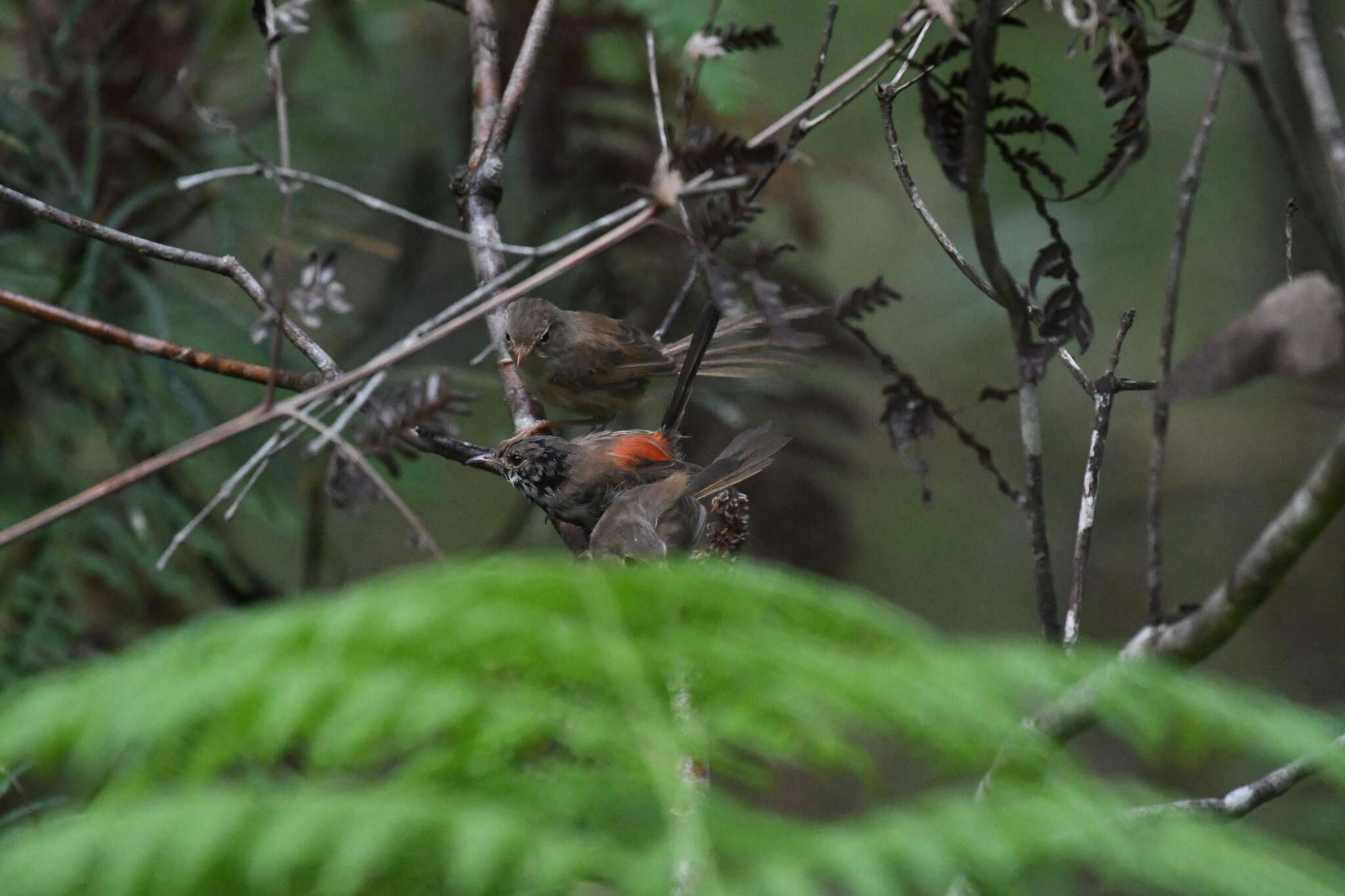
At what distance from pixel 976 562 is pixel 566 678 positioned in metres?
7.14

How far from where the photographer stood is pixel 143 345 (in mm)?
1978

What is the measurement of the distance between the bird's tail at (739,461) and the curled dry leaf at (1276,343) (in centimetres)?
145

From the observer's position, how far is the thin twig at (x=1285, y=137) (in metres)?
1.15

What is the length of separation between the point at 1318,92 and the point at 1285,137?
0.19ft

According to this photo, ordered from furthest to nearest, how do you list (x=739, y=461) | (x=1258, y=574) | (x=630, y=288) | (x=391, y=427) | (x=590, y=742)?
(x=630, y=288)
(x=739, y=461)
(x=391, y=427)
(x=1258, y=574)
(x=590, y=742)

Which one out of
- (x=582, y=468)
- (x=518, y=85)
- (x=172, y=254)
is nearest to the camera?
(x=172, y=254)

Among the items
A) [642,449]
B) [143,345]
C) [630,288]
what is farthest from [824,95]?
[630,288]

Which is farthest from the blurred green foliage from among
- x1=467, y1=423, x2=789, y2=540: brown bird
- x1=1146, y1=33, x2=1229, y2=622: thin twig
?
x1=467, y1=423, x2=789, y2=540: brown bird

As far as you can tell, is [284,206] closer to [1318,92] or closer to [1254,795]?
[1318,92]

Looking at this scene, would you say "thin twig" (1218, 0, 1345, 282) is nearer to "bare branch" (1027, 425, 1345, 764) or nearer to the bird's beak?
"bare branch" (1027, 425, 1345, 764)

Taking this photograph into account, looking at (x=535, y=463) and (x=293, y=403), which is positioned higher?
(x=293, y=403)

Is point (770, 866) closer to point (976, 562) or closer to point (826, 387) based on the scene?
point (826, 387)

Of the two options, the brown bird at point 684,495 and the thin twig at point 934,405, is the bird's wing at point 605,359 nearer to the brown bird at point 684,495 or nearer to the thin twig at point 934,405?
the brown bird at point 684,495

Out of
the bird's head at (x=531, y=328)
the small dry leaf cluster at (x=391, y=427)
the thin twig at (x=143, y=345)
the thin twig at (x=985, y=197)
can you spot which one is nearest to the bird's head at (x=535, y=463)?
the small dry leaf cluster at (x=391, y=427)
